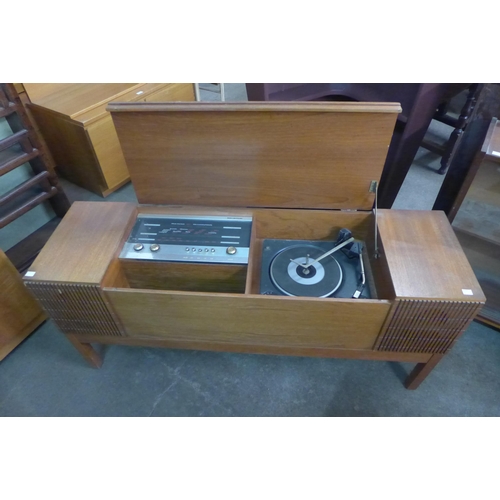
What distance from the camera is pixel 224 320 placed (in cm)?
98

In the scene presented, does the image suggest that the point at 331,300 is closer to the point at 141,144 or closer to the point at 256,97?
the point at 141,144

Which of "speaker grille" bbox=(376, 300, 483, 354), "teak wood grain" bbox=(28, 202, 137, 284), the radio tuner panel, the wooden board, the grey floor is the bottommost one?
the grey floor

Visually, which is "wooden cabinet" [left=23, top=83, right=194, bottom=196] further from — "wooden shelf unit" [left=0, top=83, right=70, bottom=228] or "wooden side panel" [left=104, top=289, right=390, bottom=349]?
"wooden side panel" [left=104, top=289, right=390, bottom=349]

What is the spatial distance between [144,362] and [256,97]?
1.10 m

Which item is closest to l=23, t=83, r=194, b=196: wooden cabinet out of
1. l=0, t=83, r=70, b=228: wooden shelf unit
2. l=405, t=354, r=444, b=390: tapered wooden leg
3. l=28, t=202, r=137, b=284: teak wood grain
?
l=0, t=83, r=70, b=228: wooden shelf unit

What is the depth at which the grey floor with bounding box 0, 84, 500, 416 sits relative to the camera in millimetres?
1177

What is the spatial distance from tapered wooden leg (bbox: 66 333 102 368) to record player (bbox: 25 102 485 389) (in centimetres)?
3

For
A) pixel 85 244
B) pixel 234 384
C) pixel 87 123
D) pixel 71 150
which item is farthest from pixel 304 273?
pixel 71 150

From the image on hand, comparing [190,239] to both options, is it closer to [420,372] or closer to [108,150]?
[420,372]

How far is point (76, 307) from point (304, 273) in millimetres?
657

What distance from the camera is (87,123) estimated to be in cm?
165

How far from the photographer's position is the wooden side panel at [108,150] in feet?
5.63

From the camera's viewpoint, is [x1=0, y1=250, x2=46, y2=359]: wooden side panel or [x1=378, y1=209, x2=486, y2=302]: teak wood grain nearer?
[x1=378, y1=209, x2=486, y2=302]: teak wood grain

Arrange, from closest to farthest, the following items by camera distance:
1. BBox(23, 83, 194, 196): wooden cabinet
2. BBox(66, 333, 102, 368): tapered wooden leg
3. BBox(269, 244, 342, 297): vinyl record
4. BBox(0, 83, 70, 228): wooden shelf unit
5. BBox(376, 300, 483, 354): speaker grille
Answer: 1. BBox(376, 300, 483, 354): speaker grille
2. BBox(269, 244, 342, 297): vinyl record
3. BBox(66, 333, 102, 368): tapered wooden leg
4. BBox(0, 83, 70, 228): wooden shelf unit
5. BBox(23, 83, 194, 196): wooden cabinet
